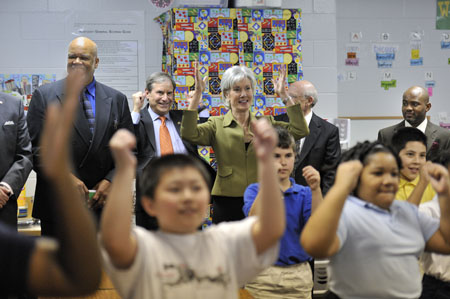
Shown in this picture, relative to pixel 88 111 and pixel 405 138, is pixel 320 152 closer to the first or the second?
pixel 405 138

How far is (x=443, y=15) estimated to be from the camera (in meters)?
6.25

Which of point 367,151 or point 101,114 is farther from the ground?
point 101,114

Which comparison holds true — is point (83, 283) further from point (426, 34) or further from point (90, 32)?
point (426, 34)

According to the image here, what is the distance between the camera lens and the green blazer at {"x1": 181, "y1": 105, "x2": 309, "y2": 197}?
289cm

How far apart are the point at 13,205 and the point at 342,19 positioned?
4327 millimetres

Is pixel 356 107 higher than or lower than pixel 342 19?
lower

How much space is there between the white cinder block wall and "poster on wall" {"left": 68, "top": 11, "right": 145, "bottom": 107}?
6cm

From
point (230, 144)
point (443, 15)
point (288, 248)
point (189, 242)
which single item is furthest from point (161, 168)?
point (443, 15)

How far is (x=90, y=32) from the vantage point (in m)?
5.08

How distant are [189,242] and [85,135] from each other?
169 centimetres

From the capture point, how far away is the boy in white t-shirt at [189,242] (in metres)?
1.38

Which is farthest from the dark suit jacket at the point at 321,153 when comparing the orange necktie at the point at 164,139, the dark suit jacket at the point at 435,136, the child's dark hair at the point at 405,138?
the child's dark hair at the point at 405,138

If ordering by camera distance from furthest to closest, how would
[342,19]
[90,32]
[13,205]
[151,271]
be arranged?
[342,19] < [90,32] < [13,205] < [151,271]

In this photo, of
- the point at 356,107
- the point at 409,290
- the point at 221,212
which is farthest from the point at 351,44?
the point at 409,290
